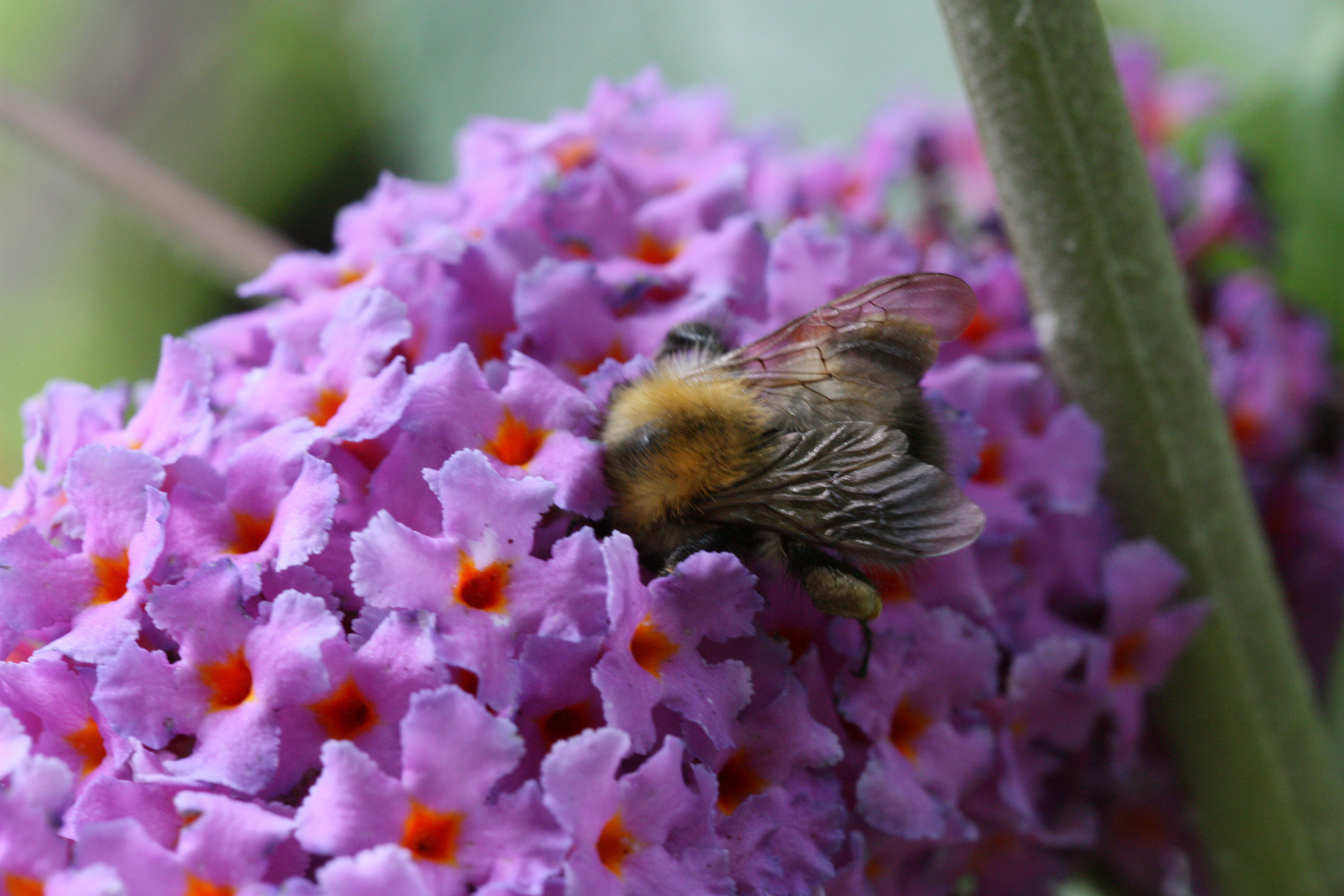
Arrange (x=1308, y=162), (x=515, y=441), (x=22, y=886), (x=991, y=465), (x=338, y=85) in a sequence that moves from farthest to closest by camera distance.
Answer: (x=338, y=85) < (x=1308, y=162) < (x=991, y=465) < (x=515, y=441) < (x=22, y=886)

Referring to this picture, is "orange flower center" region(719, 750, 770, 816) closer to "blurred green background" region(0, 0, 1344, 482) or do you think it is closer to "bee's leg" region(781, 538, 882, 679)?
"bee's leg" region(781, 538, 882, 679)

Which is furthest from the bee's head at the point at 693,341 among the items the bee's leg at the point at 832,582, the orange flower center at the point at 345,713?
the orange flower center at the point at 345,713

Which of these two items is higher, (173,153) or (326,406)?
(173,153)

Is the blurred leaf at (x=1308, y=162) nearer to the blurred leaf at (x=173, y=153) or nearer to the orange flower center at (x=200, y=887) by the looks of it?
the orange flower center at (x=200, y=887)

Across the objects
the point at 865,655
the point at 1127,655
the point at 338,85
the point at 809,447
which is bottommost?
the point at 1127,655

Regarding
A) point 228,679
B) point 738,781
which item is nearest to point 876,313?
point 738,781

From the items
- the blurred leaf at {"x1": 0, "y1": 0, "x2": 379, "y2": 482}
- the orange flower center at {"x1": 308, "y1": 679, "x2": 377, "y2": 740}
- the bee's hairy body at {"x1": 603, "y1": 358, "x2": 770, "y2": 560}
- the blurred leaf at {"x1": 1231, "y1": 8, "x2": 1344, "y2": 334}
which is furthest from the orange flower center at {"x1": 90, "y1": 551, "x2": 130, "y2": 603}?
the blurred leaf at {"x1": 0, "y1": 0, "x2": 379, "y2": 482}

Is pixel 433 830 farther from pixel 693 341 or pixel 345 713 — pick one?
pixel 693 341

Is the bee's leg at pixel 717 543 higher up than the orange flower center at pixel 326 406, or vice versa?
the orange flower center at pixel 326 406
